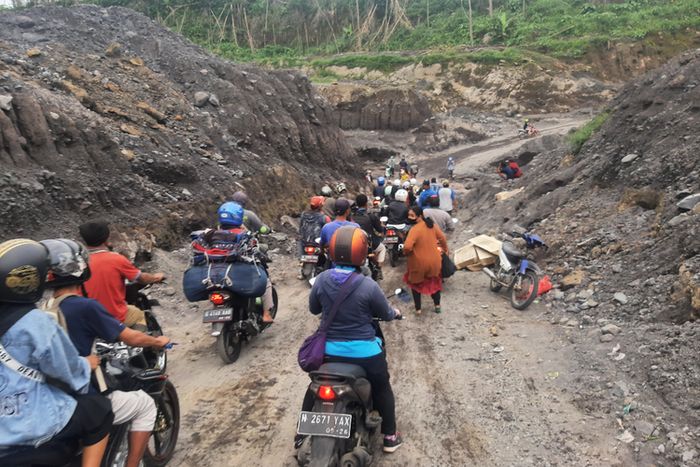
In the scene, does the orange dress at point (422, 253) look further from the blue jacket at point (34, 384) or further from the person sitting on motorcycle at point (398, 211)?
the blue jacket at point (34, 384)

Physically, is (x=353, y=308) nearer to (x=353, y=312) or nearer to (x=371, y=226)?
(x=353, y=312)

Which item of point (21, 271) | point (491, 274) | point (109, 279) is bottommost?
point (491, 274)

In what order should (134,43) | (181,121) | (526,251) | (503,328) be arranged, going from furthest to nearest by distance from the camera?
(134,43)
(181,121)
(526,251)
(503,328)

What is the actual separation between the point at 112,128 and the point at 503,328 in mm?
9228

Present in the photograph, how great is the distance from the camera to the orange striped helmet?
3699 millimetres

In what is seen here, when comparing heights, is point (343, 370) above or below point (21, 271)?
below

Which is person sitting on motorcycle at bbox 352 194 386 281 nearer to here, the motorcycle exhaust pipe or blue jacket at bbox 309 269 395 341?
the motorcycle exhaust pipe

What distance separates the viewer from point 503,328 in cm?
704

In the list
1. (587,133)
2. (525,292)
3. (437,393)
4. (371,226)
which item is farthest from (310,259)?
(587,133)

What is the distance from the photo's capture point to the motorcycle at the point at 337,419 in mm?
3318

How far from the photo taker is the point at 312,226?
9359mm

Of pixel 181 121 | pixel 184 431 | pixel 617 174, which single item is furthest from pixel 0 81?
pixel 617 174

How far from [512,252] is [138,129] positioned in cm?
901

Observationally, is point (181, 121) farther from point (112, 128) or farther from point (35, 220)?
point (35, 220)
